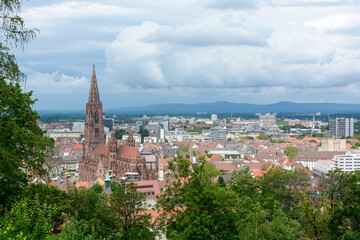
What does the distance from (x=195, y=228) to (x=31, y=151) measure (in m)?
7.90

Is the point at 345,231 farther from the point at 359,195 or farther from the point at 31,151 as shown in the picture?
the point at 31,151

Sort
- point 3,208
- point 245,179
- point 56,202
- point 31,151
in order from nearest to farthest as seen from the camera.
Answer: point 31,151 < point 3,208 < point 56,202 < point 245,179

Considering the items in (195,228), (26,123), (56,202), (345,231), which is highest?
(26,123)

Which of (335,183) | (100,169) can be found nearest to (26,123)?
(335,183)

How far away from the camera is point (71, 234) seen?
13062mm

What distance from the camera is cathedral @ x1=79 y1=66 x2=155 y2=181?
65500 mm

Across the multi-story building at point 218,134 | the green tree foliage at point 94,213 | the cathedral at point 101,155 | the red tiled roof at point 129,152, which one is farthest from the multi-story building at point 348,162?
the multi-story building at point 218,134

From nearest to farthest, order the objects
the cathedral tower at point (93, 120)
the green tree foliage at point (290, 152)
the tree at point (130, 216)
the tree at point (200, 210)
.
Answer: the tree at point (200, 210)
the tree at point (130, 216)
the cathedral tower at point (93, 120)
the green tree foliage at point (290, 152)

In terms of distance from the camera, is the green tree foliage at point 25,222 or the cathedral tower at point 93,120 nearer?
the green tree foliage at point 25,222

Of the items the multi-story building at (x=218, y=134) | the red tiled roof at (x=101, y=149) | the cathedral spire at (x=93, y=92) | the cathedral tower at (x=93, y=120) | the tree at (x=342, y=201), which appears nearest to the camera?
the tree at (x=342, y=201)

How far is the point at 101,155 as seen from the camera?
72375mm

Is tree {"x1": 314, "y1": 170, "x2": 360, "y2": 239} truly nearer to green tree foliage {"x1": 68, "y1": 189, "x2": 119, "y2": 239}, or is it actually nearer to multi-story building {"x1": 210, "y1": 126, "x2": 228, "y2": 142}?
green tree foliage {"x1": 68, "y1": 189, "x2": 119, "y2": 239}

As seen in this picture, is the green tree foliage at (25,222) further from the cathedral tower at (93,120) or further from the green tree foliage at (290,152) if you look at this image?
the green tree foliage at (290,152)

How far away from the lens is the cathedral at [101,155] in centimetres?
6550
